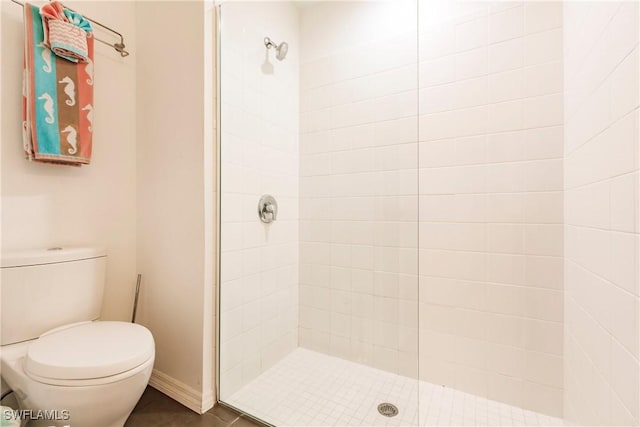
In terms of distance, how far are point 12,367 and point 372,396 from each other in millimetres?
1370

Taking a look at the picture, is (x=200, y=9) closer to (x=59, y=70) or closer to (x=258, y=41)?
(x=258, y=41)

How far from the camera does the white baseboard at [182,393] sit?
1331mm

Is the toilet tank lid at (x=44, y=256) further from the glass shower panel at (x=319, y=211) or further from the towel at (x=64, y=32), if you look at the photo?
the towel at (x=64, y=32)

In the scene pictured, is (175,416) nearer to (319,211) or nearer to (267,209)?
(267,209)

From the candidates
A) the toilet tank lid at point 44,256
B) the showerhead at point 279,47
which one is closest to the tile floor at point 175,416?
the toilet tank lid at point 44,256

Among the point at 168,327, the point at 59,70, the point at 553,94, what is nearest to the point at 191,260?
the point at 168,327

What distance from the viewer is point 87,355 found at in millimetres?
968

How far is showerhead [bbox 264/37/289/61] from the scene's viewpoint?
1601 millimetres

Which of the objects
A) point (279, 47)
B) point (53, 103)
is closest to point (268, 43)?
point (279, 47)

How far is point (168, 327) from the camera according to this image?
145cm

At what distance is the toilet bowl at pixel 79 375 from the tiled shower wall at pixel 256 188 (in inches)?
16.7

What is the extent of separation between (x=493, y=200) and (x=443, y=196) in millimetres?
220

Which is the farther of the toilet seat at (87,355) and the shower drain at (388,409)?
the shower drain at (388,409)

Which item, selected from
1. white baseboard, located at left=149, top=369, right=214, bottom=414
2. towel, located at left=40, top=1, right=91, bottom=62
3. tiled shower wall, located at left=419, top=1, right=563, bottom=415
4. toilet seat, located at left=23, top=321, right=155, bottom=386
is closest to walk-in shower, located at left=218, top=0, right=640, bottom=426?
tiled shower wall, located at left=419, top=1, right=563, bottom=415
